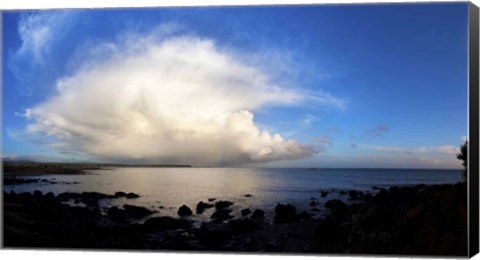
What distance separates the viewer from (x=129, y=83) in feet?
26.7

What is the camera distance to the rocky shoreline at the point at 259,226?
7.55 meters

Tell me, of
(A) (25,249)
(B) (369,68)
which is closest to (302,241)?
(B) (369,68)

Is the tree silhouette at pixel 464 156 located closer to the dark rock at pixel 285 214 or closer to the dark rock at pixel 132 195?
the dark rock at pixel 285 214

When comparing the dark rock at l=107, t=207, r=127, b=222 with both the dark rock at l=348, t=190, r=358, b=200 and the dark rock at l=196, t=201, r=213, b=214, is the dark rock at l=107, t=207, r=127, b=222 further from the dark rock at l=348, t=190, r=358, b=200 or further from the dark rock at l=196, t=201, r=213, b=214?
the dark rock at l=348, t=190, r=358, b=200

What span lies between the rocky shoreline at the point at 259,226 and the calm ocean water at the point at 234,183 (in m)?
0.07

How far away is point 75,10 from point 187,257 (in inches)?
120

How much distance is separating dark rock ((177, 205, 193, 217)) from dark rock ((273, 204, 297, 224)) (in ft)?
3.13

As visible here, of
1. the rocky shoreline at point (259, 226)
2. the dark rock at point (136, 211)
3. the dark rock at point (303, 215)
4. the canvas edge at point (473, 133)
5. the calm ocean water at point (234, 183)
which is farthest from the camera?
the dark rock at point (136, 211)

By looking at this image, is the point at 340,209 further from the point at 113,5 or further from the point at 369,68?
the point at 113,5

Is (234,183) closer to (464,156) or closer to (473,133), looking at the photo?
(464,156)

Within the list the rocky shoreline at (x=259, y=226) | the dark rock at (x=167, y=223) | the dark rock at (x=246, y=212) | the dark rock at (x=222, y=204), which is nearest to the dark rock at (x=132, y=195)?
the rocky shoreline at (x=259, y=226)

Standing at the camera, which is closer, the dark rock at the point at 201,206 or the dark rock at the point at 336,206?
the dark rock at the point at 336,206

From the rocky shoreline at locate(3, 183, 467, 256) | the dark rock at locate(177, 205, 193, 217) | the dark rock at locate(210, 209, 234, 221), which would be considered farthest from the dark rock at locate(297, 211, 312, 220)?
the dark rock at locate(177, 205, 193, 217)

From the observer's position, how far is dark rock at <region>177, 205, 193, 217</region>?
812 cm
